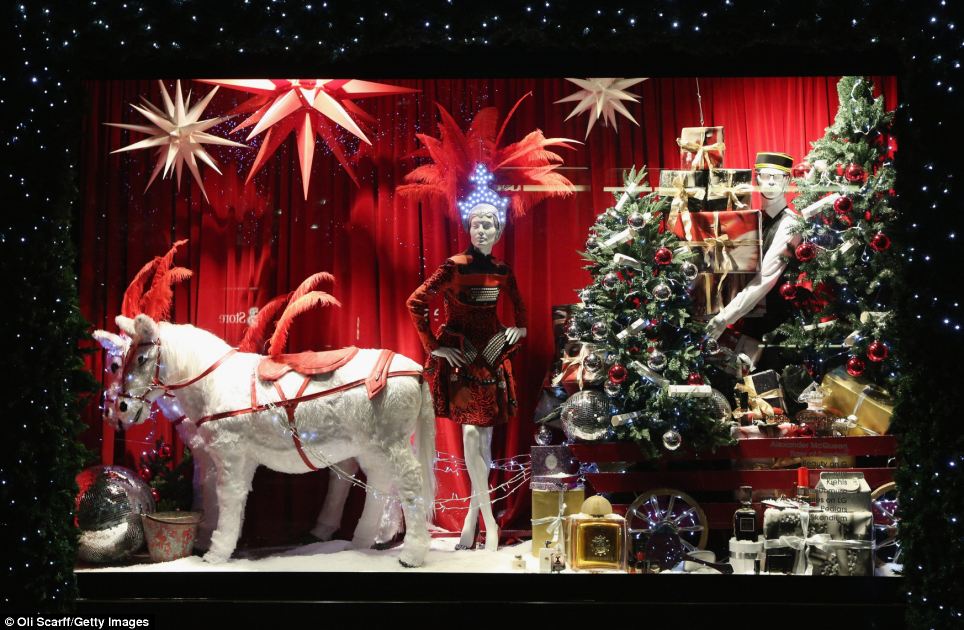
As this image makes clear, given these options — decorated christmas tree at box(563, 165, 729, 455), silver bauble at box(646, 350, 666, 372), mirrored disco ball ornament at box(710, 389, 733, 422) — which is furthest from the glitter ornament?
silver bauble at box(646, 350, 666, 372)

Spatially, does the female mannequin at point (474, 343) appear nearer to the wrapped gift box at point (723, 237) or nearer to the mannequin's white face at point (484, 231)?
the mannequin's white face at point (484, 231)

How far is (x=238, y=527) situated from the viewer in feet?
15.0

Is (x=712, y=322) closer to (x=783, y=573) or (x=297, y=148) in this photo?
(x=783, y=573)

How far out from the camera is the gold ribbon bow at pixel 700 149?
4984mm

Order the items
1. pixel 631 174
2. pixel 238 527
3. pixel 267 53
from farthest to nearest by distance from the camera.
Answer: pixel 631 174
pixel 238 527
pixel 267 53

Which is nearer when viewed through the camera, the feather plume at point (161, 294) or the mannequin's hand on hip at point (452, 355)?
the feather plume at point (161, 294)

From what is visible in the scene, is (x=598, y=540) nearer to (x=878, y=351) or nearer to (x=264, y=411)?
(x=878, y=351)

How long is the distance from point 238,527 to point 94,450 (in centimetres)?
88

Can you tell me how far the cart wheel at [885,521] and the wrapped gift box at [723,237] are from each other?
4.46 feet

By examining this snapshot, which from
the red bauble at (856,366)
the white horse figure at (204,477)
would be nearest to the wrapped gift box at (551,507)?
the white horse figure at (204,477)

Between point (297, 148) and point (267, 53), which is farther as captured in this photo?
point (297, 148)

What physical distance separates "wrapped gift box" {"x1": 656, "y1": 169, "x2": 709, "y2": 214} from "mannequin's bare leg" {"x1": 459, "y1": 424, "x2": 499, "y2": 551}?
1657 mm

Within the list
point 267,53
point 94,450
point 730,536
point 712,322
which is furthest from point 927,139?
point 94,450

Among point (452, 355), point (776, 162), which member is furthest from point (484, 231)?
point (776, 162)
